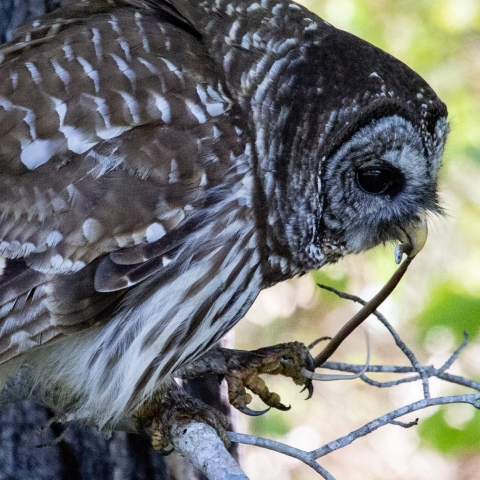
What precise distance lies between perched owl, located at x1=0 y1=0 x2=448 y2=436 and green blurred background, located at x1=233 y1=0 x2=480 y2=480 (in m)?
0.80

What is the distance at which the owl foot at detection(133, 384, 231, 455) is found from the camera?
8.20ft

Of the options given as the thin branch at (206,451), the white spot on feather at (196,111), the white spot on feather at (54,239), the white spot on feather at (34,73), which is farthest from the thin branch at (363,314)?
the white spot on feather at (34,73)

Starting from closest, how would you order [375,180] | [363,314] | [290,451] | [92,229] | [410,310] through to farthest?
[290,451] → [92,229] → [363,314] → [375,180] → [410,310]

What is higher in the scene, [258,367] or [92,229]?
[92,229]

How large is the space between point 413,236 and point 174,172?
841mm

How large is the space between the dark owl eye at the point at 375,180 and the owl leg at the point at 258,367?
55 centimetres

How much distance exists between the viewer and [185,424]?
2398 millimetres

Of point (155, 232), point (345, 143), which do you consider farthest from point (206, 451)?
point (345, 143)

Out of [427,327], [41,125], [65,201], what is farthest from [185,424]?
[427,327]

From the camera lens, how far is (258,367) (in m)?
2.78

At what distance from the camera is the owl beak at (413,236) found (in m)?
2.68

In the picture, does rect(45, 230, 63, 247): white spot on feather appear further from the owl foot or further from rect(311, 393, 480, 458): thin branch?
rect(311, 393, 480, 458): thin branch

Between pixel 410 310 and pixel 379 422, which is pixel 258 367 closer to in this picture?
pixel 379 422

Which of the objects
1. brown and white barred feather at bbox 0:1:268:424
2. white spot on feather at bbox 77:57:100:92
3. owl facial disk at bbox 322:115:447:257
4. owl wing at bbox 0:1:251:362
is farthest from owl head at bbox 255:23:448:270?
white spot on feather at bbox 77:57:100:92
